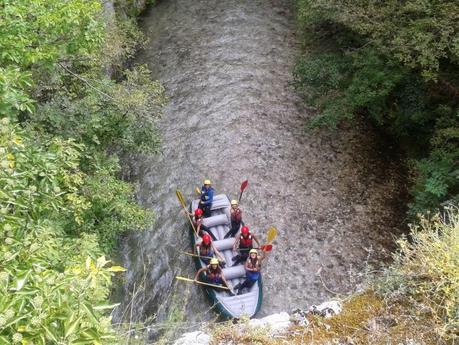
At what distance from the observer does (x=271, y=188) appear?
10.4 meters

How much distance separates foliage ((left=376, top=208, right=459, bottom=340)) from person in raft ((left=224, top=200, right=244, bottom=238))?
5.33 m

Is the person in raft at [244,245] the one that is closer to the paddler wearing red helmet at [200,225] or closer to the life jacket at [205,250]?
the life jacket at [205,250]

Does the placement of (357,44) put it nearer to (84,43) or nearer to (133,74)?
(133,74)

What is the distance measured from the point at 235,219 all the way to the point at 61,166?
4.75 metres

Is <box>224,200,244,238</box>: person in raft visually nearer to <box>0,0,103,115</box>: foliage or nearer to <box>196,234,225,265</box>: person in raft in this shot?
<box>196,234,225,265</box>: person in raft

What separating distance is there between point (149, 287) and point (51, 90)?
Answer: 4.49 metres

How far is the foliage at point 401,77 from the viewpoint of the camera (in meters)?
8.43

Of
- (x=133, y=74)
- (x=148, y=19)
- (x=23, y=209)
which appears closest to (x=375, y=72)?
(x=133, y=74)

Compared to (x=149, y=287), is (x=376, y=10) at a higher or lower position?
higher

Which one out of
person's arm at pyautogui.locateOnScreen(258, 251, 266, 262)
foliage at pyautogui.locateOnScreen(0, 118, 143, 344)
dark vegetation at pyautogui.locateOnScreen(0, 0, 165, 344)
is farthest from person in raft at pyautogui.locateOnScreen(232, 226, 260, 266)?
foliage at pyautogui.locateOnScreen(0, 118, 143, 344)

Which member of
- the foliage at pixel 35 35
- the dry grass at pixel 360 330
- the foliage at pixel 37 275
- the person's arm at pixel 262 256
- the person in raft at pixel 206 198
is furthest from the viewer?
the person in raft at pixel 206 198

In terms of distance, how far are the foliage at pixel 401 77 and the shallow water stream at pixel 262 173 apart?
930 millimetres

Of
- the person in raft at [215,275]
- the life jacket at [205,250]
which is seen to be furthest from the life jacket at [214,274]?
the life jacket at [205,250]

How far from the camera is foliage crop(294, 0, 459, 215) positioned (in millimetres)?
8430
